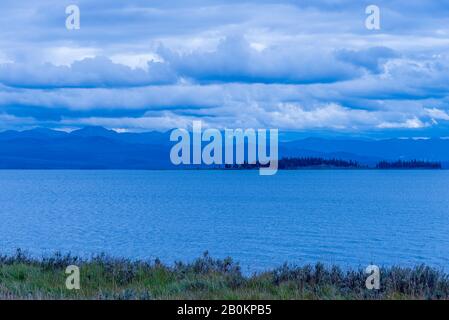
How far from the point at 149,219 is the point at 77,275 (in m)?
63.1

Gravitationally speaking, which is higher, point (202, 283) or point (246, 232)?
point (202, 283)

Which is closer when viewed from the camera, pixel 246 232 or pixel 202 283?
pixel 202 283

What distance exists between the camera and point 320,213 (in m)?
83.9

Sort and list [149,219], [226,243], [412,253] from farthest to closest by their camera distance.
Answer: [149,219], [226,243], [412,253]

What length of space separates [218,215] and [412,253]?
130 ft

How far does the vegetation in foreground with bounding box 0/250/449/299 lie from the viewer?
44.6 feet

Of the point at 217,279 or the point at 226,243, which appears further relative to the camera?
the point at 226,243

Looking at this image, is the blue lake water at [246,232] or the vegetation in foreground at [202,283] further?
the blue lake water at [246,232]

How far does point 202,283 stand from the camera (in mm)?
15234

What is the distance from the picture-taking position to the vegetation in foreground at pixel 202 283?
13594mm

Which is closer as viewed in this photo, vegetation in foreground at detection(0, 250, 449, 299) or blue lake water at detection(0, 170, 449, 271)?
vegetation in foreground at detection(0, 250, 449, 299)
